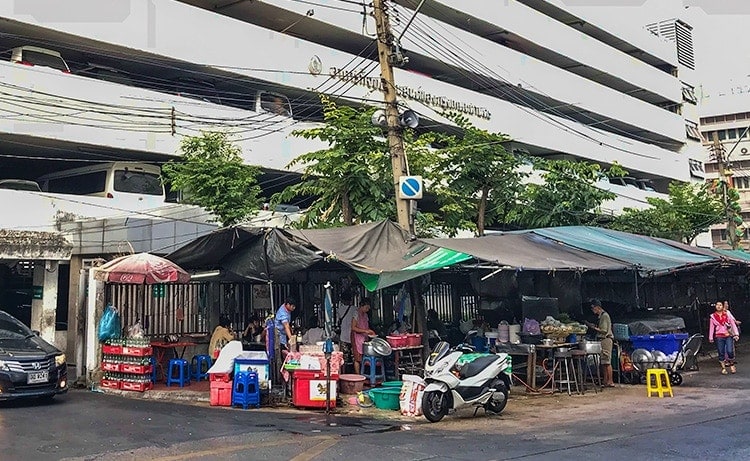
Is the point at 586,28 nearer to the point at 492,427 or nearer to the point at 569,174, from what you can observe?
the point at 569,174

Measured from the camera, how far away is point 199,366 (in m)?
13.2

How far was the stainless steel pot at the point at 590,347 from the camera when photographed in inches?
481

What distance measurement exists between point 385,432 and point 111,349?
6438 millimetres

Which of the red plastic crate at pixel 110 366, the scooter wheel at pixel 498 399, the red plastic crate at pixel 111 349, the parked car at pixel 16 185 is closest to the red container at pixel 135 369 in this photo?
the red plastic crate at pixel 110 366

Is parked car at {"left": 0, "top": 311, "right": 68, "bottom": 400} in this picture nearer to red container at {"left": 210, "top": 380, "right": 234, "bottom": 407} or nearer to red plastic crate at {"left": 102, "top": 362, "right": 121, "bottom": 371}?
red plastic crate at {"left": 102, "top": 362, "right": 121, "bottom": 371}

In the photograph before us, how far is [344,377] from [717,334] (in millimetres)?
8854

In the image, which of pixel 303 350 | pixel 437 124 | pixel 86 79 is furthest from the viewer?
pixel 437 124

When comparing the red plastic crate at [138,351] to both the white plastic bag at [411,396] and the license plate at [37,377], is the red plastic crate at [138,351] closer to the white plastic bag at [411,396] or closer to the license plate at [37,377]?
the license plate at [37,377]

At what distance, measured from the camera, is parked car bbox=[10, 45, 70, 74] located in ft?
57.2

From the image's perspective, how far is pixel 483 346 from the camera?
1355 cm

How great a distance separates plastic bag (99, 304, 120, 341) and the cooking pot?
4.80 m

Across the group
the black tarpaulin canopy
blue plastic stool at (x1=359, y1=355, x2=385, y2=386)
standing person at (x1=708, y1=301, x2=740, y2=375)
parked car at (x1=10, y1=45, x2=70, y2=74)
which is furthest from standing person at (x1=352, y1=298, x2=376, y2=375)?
parked car at (x1=10, y1=45, x2=70, y2=74)

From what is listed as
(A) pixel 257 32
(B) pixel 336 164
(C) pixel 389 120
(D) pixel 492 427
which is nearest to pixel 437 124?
(A) pixel 257 32

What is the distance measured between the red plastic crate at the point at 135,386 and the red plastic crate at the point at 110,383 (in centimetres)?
10
